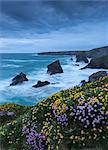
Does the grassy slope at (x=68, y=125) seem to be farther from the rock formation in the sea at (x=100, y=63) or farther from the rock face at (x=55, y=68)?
the rock formation in the sea at (x=100, y=63)

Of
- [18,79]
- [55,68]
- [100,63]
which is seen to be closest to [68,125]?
[18,79]

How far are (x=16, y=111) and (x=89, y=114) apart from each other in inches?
203

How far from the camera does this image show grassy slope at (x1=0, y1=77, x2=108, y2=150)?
25.0 ft

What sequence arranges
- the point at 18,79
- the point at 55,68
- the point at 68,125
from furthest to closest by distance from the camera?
1. the point at 55,68
2. the point at 18,79
3. the point at 68,125

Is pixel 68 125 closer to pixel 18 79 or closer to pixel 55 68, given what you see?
pixel 18 79

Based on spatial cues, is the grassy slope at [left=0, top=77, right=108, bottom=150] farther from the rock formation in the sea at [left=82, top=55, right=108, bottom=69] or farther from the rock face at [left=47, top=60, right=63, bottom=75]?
the rock formation in the sea at [left=82, top=55, right=108, bottom=69]

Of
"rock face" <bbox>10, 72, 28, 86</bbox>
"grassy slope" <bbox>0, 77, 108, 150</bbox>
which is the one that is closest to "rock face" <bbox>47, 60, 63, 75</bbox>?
"rock face" <bbox>10, 72, 28, 86</bbox>

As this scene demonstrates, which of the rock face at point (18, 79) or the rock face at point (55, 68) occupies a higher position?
the rock face at point (55, 68)

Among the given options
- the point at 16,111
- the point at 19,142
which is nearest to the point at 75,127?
the point at 19,142

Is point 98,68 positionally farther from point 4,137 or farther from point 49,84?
point 4,137

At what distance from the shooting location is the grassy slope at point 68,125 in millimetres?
7621

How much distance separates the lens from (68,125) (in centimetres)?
788

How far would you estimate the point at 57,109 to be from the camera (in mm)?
8305

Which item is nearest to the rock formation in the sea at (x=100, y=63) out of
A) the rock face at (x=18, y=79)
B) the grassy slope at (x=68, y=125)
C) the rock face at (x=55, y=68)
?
the rock face at (x=55, y=68)
